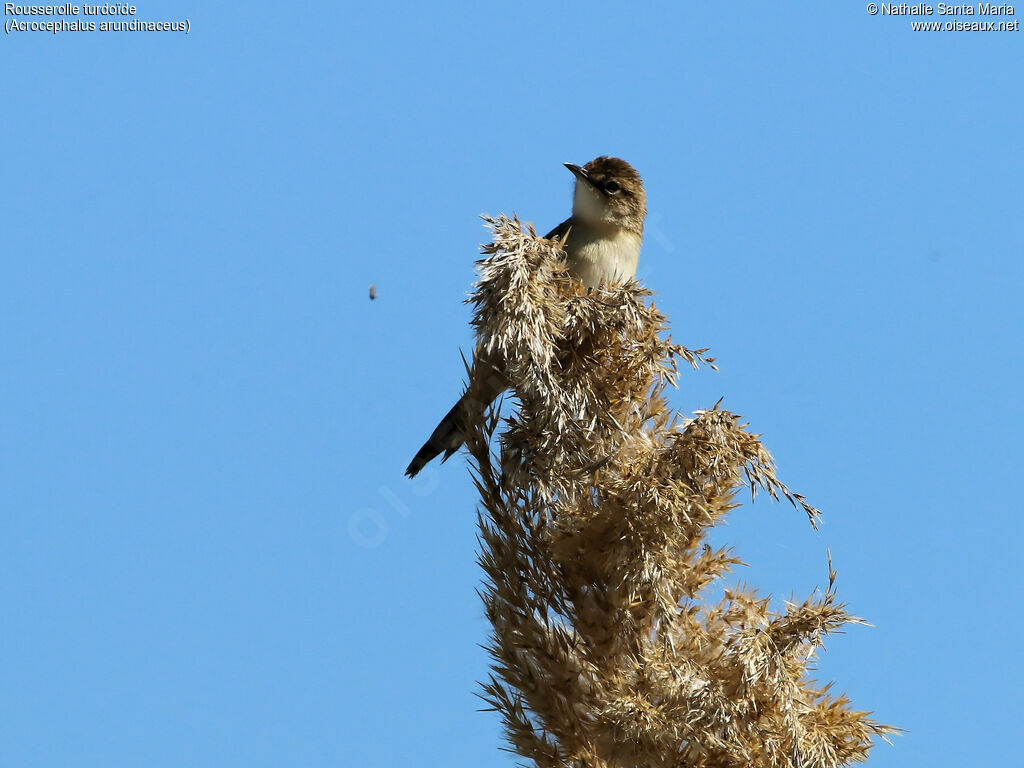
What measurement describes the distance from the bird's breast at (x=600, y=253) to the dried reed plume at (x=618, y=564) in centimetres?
220

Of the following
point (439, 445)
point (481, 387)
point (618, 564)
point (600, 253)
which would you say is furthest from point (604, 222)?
point (618, 564)

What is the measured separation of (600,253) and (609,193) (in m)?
0.44

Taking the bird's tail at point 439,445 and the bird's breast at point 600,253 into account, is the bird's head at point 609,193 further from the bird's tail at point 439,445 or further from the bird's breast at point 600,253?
the bird's tail at point 439,445

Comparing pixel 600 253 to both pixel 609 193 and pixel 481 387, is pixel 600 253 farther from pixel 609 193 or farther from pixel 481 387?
pixel 481 387

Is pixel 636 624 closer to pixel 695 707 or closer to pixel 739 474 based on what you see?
pixel 695 707

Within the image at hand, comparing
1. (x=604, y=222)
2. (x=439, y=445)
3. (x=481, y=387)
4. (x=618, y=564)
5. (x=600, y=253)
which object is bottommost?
(x=618, y=564)

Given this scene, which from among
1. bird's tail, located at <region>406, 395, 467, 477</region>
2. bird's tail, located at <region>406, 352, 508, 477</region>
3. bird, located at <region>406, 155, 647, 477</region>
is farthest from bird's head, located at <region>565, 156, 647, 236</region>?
bird's tail, located at <region>406, 352, 508, 477</region>

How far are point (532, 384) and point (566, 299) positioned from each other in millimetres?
407

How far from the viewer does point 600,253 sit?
19.9 feet

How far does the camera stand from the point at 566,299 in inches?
146

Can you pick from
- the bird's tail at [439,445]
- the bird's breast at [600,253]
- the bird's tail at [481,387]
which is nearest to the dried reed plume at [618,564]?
the bird's tail at [481,387]

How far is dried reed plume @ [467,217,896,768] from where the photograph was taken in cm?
315

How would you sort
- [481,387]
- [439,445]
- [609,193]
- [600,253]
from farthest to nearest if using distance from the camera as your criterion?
[609,193] → [600,253] → [439,445] → [481,387]

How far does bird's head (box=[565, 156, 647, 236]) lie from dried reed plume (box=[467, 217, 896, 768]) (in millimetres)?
2538
